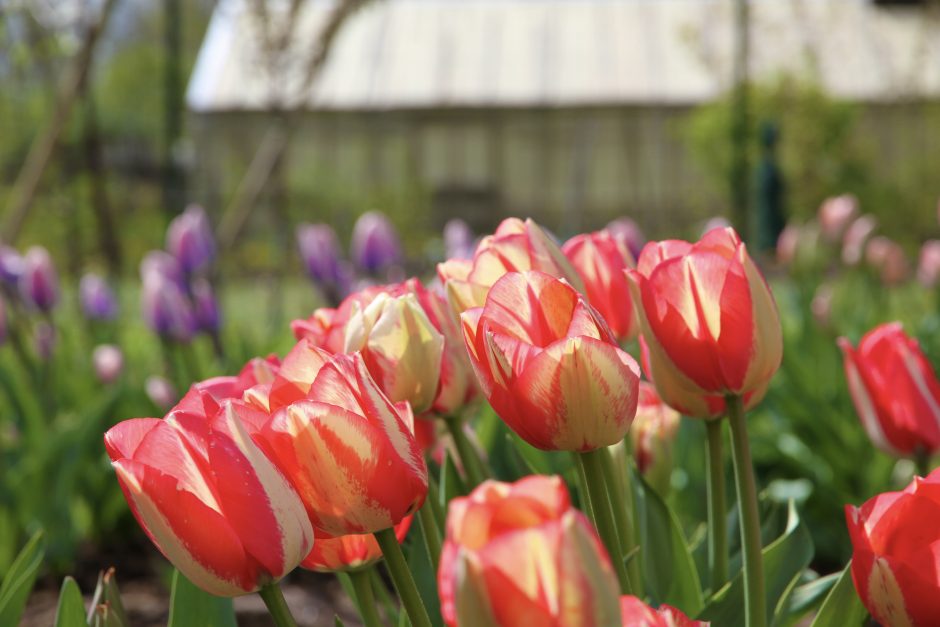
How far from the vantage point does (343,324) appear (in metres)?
0.78

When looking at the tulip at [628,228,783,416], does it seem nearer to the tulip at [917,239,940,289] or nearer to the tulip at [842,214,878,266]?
the tulip at [842,214,878,266]

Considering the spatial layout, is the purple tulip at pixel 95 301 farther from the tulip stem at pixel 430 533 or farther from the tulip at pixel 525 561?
the tulip at pixel 525 561

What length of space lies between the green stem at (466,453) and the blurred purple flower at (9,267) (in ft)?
7.24

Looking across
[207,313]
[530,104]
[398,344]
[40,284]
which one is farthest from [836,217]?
[530,104]

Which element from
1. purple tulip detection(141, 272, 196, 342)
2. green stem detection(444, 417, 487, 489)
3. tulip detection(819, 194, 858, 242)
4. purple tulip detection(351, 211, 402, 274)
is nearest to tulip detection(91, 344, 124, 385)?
purple tulip detection(141, 272, 196, 342)

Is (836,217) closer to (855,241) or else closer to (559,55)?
(855,241)

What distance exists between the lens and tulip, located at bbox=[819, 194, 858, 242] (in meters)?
3.40

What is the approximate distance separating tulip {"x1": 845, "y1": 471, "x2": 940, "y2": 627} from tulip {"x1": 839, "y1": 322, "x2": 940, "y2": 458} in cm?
35

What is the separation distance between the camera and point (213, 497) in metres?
0.55

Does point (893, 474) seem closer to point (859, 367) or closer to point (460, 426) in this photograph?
point (859, 367)

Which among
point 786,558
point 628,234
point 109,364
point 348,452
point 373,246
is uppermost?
point 348,452

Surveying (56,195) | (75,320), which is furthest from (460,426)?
(56,195)

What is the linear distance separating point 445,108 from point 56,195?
8.00 meters

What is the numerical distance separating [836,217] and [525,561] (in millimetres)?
3235
